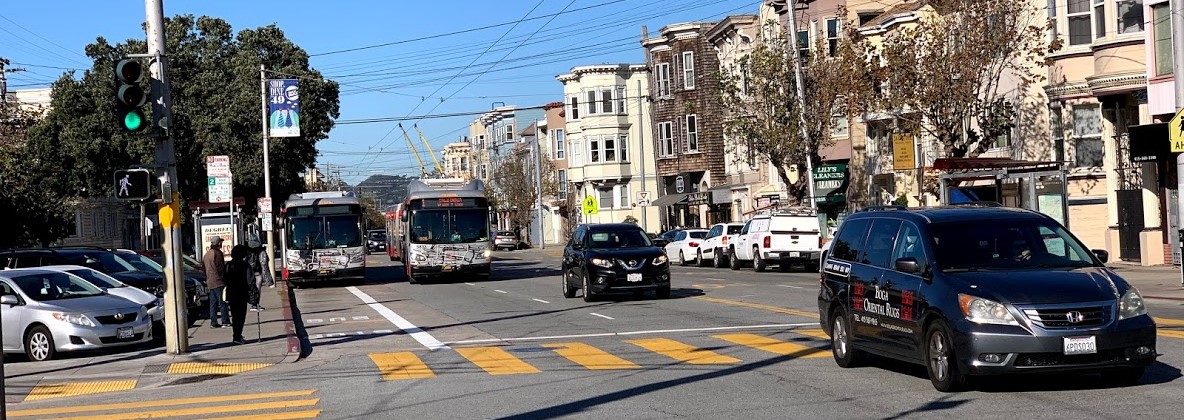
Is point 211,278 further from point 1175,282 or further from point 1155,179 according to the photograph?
point 1155,179

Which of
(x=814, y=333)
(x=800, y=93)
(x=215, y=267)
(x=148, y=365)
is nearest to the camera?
(x=148, y=365)

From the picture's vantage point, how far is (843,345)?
14.0 metres

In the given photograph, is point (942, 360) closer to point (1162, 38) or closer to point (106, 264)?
point (1162, 38)

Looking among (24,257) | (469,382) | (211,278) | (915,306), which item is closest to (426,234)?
(24,257)

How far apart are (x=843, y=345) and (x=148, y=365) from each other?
9402 millimetres

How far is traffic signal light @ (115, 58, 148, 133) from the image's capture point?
Answer: 16.9m

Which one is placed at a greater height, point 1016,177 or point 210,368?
point 1016,177

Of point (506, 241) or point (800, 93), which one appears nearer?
point (800, 93)

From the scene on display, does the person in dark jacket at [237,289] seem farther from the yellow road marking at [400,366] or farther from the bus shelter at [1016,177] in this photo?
the bus shelter at [1016,177]

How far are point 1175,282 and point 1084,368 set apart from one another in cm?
1685

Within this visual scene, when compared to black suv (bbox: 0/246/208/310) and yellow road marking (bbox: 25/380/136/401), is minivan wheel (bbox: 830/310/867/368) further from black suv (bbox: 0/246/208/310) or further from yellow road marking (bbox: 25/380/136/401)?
black suv (bbox: 0/246/208/310)

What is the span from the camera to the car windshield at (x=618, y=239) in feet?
93.7

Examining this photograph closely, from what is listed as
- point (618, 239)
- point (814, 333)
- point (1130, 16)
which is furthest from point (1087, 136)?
point (814, 333)

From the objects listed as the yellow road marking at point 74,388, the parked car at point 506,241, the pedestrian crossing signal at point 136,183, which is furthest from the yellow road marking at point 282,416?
the parked car at point 506,241
